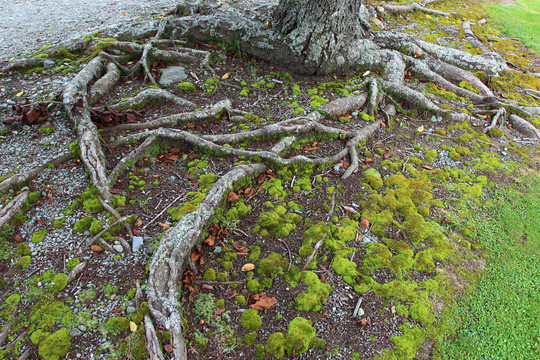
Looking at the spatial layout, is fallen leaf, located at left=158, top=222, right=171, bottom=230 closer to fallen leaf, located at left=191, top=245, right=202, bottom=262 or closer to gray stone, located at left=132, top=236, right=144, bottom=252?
gray stone, located at left=132, top=236, right=144, bottom=252

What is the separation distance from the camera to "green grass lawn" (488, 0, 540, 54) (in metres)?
11.5

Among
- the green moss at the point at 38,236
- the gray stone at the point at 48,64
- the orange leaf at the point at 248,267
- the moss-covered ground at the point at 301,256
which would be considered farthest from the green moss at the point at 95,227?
the gray stone at the point at 48,64

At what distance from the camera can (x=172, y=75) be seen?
681cm

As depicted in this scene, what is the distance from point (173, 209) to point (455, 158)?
5233 mm

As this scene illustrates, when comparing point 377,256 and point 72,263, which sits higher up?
point 72,263

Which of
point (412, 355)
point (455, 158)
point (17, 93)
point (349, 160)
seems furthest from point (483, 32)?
point (17, 93)

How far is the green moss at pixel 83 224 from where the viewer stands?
3.80 m

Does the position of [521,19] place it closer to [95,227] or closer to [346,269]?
[346,269]

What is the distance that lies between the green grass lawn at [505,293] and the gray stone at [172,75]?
247 inches

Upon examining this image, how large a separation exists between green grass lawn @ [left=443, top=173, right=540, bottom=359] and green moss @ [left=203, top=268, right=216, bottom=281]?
2644mm

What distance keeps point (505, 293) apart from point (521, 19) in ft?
48.7

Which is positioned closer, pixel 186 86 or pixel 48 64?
pixel 186 86

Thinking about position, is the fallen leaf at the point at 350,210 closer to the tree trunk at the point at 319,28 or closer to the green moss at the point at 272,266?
the green moss at the point at 272,266

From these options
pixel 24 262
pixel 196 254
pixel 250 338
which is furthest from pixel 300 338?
pixel 24 262
